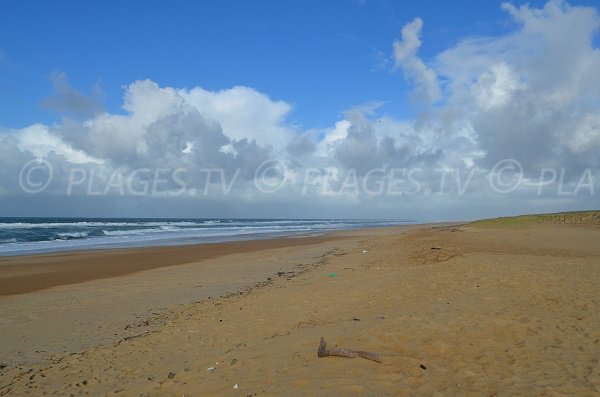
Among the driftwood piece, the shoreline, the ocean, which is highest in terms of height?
the driftwood piece

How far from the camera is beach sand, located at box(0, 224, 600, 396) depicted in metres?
5.27

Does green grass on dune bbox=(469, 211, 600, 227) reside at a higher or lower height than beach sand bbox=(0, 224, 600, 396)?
higher

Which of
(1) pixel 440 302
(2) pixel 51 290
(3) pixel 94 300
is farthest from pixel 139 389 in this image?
(2) pixel 51 290

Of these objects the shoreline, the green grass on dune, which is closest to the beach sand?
the shoreline

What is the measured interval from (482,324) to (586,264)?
867cm

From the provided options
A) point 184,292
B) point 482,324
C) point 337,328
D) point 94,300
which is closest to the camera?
point 482,324

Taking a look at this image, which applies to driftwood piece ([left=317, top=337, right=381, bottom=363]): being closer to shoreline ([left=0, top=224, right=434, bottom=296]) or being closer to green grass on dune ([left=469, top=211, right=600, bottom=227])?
shoreline ([left=0, top=224, right=434, bottom=296])

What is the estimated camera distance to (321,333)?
735 cm

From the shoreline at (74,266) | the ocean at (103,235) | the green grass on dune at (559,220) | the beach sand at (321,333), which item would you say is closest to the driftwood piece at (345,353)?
the beach sand at (321,333)

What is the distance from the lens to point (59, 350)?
8.20m

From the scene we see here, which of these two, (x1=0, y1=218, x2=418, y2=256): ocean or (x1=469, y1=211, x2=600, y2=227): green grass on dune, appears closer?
(x1=0, y1=218, x2=418, y2=256): ocean

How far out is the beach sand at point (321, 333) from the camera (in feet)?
17.3

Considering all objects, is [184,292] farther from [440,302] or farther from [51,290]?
[440,302]

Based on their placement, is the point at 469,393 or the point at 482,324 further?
the point at 482,324
